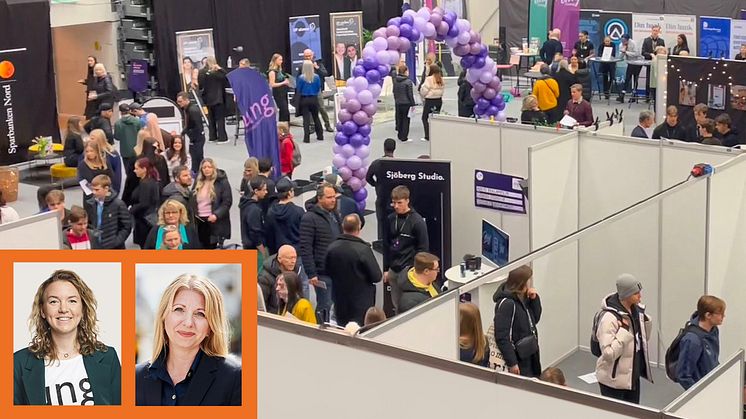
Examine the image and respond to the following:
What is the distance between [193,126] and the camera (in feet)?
43.2

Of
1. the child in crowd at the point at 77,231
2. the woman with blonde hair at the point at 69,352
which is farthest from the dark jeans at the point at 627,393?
the woman with blonde hair at the point at 69,352

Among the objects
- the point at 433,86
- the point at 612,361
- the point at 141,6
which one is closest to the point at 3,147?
the point at 141,6

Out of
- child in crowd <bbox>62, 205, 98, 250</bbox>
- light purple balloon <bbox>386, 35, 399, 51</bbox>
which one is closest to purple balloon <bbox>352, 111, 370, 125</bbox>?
light purple balloon <bbox>386, 35, 399, 51</bbox>

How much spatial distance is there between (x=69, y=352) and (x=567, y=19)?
64.4ft

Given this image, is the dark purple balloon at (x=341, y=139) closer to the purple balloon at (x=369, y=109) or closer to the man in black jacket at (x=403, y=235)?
the purple balloon at (x=369, y=109)

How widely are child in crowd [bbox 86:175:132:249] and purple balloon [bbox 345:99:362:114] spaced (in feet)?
11.1

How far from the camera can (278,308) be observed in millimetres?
6824

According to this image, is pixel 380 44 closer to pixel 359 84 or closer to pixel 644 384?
pixel 359 84

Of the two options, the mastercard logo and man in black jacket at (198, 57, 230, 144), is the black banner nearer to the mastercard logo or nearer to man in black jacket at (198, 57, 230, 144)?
man in black jacket at (198, 57, 230, 144)

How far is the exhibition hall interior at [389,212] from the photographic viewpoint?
408 centimetres

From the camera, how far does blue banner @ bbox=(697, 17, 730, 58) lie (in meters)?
19.0

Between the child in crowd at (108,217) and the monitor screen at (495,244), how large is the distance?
2.79m

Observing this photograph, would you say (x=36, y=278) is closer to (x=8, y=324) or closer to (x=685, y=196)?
(x=8, y=324)

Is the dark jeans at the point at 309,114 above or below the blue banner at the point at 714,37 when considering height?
below
